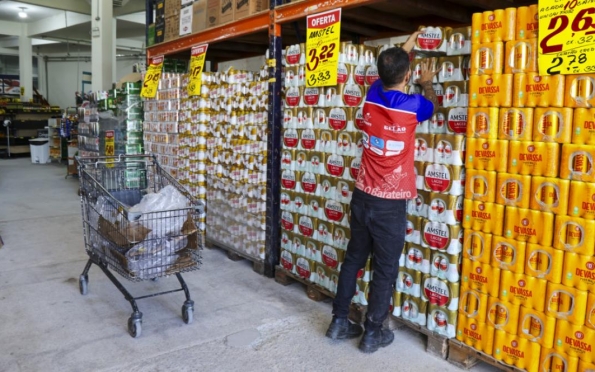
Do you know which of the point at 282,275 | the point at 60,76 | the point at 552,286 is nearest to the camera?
the point at 552,286

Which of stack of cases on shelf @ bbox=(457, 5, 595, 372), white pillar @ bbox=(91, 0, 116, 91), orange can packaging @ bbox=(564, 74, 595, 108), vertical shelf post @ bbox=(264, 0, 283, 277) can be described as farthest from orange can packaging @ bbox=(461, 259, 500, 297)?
white pillar @ bbox=(91, 0, 116, 91)

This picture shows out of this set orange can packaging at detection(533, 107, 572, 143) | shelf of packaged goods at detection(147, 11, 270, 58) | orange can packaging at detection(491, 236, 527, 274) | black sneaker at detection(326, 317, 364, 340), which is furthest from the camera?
shelf of packaged goods at detection(147, 11, 270, 58)

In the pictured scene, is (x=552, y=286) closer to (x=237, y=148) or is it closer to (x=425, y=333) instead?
(x=425, y=333)

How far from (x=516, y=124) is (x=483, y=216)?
0.59 meters

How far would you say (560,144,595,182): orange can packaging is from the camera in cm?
260

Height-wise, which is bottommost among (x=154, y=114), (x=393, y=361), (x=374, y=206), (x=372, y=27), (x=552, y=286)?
(x=393, y=361)

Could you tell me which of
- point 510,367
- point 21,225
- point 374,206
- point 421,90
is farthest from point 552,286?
point 21,225

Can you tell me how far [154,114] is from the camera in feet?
22.8

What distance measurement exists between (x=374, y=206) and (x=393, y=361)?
104 cm

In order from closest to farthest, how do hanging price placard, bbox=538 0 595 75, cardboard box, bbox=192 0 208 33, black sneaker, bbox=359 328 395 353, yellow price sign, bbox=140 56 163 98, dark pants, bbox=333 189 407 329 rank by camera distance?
hanging price placard, bbox=538 0 595 75 < dark pants, bbox=333 189 407 329 < black sneaker, bbox=359 328 395 353 < cardboard box, bbox=192 0 208 33 < yellow price sign, bbox=140 56 163 98

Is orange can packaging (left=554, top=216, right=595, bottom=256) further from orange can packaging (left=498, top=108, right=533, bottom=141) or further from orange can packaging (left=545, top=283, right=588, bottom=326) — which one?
orange can packaging (left=498, top=108, right=533, bottom=141)

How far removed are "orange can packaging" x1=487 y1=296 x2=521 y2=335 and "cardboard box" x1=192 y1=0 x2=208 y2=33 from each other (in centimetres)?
451

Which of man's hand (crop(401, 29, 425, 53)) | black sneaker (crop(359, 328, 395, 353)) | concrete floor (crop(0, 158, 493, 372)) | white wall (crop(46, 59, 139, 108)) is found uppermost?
white wall (crop(46, 59, 139, 108))

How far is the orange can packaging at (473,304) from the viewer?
3107mm
